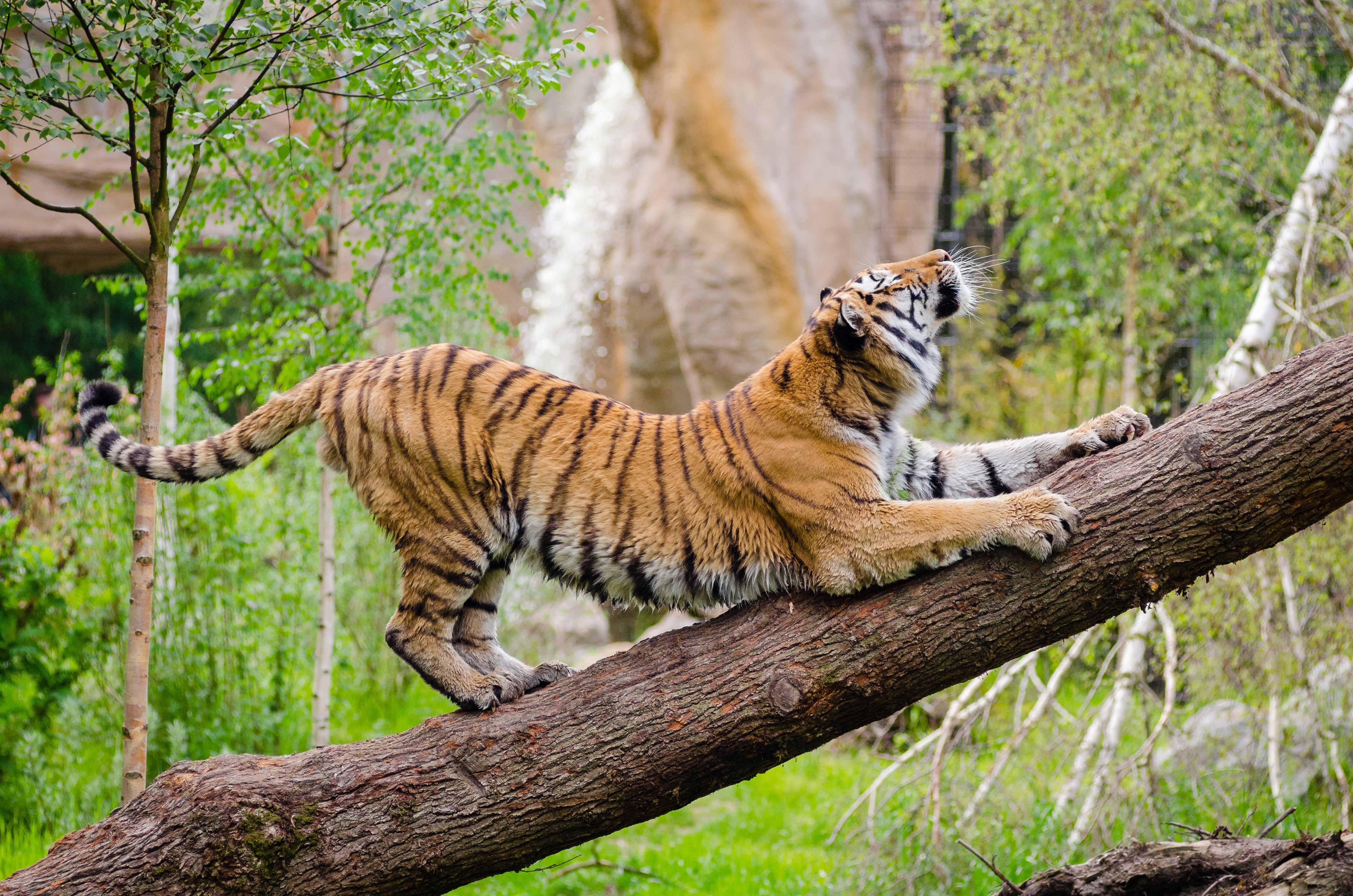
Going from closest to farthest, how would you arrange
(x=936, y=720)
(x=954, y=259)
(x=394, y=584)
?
(x=954, y=259) < (x=394, y=584) < (x=936, y=720)

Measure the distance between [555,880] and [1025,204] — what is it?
7191mm

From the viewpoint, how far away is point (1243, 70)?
5.90 m

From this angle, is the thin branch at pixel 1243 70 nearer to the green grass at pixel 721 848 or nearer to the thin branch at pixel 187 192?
the green grass at pixel 721 848

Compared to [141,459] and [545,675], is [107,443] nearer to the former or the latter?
[141,459]

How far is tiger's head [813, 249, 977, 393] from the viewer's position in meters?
3.38

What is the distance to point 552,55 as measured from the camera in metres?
3.79

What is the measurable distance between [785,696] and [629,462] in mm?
968

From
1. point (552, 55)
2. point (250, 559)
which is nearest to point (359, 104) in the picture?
point (552, 55)

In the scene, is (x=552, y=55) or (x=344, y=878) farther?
(x=552, y=55)

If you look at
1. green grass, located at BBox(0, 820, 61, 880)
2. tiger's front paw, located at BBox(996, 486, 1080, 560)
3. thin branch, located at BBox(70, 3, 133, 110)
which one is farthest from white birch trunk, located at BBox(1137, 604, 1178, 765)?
green grass, located at BBox(0, 820, 61, 880)

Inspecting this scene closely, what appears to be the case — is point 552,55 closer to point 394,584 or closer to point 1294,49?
point 394,584

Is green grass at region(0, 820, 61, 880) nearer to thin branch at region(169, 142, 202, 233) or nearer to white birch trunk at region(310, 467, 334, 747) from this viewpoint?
white birch trunk at region(310, 467, 334, 747)

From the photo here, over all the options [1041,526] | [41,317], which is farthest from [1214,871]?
[41,317]

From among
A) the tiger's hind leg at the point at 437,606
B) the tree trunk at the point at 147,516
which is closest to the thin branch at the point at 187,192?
the tree trunk at the point at 147,516
